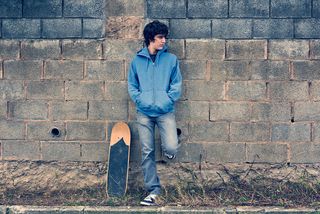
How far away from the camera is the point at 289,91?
20.5 feet

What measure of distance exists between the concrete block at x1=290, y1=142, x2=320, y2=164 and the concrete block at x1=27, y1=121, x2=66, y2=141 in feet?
8.82

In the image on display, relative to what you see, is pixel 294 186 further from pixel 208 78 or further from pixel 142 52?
pixel 142 52

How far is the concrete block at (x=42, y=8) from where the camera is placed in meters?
6.31

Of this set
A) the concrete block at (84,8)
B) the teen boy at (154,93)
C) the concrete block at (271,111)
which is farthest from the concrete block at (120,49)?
the concrete block at (271,111)

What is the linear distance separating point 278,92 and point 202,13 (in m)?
1.27

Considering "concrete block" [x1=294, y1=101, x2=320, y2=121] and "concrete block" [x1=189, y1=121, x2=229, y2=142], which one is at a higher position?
"concrete block" [x1=294, y1=101, x2=320, y2=121]

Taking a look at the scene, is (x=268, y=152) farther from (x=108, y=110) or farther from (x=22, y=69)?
(x=22, y=69)

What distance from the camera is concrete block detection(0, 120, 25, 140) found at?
639 cm

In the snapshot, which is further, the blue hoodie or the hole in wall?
the hole in wall

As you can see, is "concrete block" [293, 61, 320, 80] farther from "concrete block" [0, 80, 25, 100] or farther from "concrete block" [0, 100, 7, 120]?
"concrete block" [0, 100, 7, 120]

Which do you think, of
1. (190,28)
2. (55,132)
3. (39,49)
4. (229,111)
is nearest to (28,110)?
(55,132)

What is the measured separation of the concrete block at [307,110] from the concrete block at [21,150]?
307cm

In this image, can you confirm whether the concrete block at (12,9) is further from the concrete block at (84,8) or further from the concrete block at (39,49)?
the concrete block at (84,8)

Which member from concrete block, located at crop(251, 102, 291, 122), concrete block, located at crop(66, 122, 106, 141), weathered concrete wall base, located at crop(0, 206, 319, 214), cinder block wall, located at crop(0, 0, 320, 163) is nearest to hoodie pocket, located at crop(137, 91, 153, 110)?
cinder block wall, located at crop(0, 0, 320, 163)
